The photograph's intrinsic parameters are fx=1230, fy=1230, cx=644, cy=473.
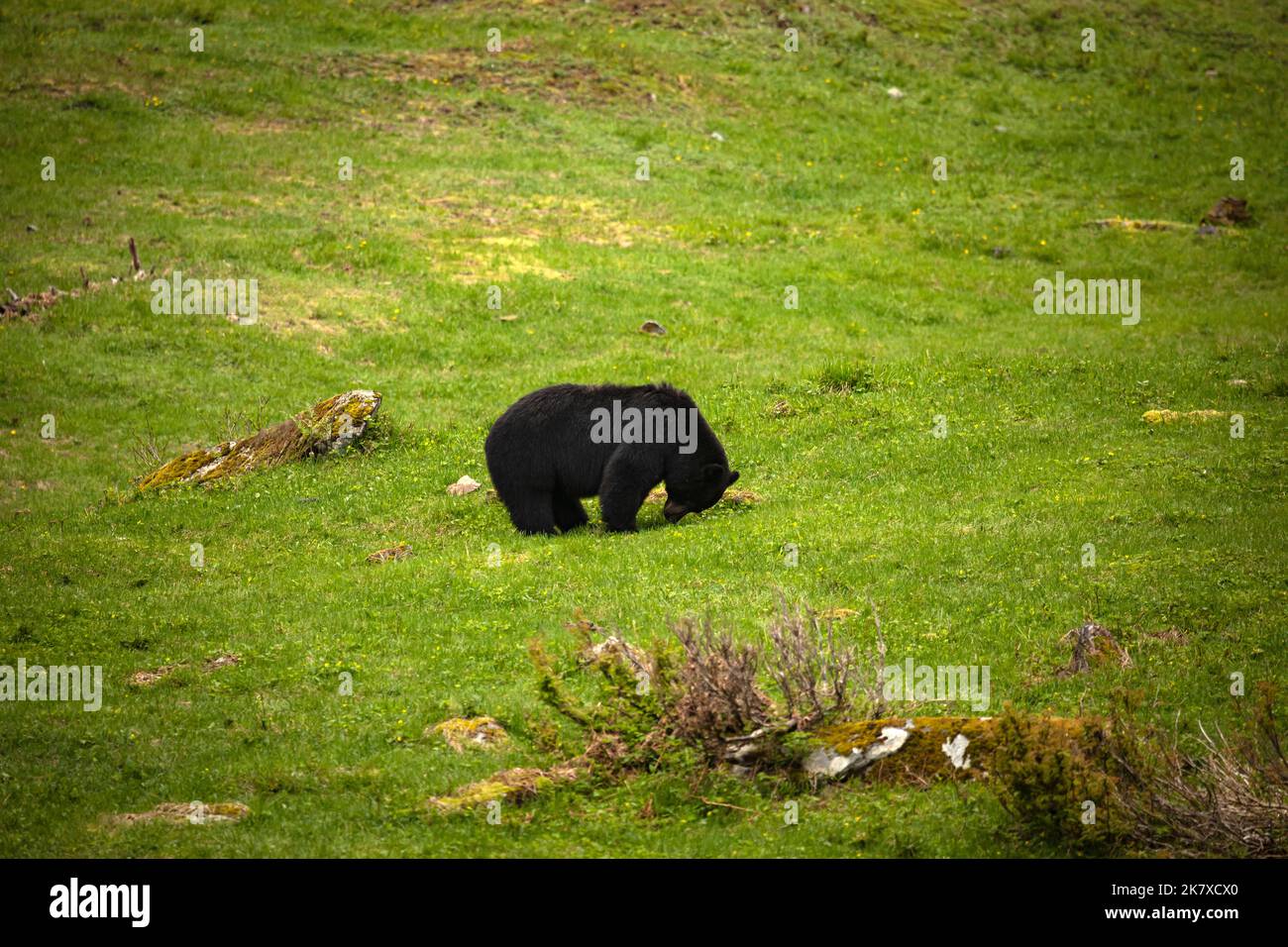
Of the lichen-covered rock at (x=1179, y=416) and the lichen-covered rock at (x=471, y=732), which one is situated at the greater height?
the lichen-covered rock at (x=1179, y=416)

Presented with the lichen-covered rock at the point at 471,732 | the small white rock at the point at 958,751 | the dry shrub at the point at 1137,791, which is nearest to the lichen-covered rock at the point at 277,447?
the lichen-covered rock at the point at 471,732


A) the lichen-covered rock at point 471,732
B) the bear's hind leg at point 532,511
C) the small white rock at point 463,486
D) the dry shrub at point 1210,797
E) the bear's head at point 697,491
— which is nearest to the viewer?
the dry shrub at point 1210,797

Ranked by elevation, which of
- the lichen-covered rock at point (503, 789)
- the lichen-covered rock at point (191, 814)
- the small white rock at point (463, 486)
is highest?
the lichen-covered rock at point (503, 789)

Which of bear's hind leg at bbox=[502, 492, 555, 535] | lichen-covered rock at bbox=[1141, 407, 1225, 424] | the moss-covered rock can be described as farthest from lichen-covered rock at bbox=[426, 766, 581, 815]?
lichen-covered rock at bbox=[1141, 407, 1225, 424]

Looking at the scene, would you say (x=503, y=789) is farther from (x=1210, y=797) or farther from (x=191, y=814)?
(x=1210, y=797)

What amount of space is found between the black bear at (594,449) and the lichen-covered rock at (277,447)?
16.6ft

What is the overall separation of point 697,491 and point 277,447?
756 cm

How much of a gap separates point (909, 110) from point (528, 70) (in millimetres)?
13388

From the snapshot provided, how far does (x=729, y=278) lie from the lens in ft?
99.8

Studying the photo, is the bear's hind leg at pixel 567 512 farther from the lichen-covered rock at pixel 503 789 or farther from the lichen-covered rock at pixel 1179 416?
the lichen-covered rock at pixel 1179 416

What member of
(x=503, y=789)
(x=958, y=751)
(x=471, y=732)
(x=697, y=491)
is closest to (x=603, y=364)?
(x=697, y=491)

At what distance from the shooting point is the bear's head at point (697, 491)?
55.7 ft

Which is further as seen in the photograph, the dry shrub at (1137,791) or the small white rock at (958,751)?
the small white rock at (958,751)

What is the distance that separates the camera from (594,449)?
16.4 metres
